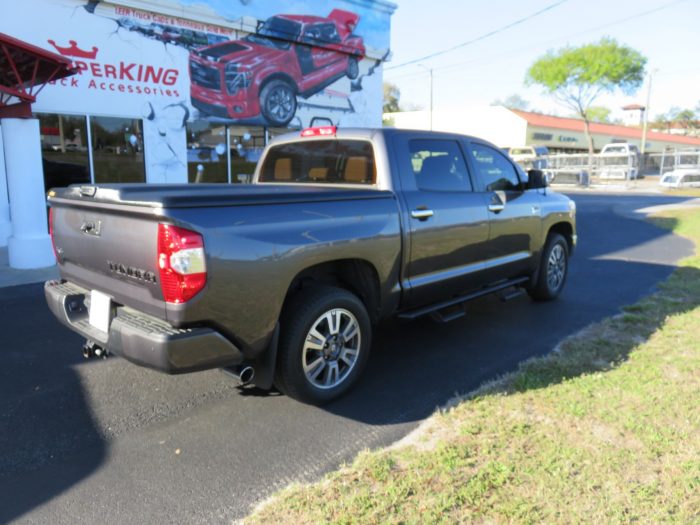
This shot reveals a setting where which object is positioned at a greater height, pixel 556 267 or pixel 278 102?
pixel 278 102

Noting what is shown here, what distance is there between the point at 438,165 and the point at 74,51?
27.9 feet

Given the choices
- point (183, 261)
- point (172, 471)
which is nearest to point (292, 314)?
point (183, 261)

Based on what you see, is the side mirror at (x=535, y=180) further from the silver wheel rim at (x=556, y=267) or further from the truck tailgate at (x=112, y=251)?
the truck tailgate at (x=112, y=251)

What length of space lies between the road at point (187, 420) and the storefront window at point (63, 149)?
5442 millimetres

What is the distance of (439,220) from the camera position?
4.28m

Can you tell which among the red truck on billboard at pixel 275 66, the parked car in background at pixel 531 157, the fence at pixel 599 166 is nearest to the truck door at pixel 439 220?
the red truck on billboard at pixel 275 66

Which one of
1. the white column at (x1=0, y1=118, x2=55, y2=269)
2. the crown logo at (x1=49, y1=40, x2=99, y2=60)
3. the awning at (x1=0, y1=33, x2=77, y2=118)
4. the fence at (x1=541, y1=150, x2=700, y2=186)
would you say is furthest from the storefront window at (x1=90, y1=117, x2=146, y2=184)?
the fence at (x1=541, y1=150, x2=700, y2=186)

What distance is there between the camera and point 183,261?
2732mm

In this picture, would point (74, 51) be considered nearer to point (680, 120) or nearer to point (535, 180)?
point (535, 180)

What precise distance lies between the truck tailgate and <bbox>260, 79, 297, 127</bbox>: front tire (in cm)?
→ 991

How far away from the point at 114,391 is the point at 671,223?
13.7 m

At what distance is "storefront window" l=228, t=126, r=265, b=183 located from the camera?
12.9 metres

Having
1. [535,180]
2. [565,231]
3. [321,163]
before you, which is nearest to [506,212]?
[535,180]

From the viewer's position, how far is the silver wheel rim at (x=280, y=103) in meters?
13.2
